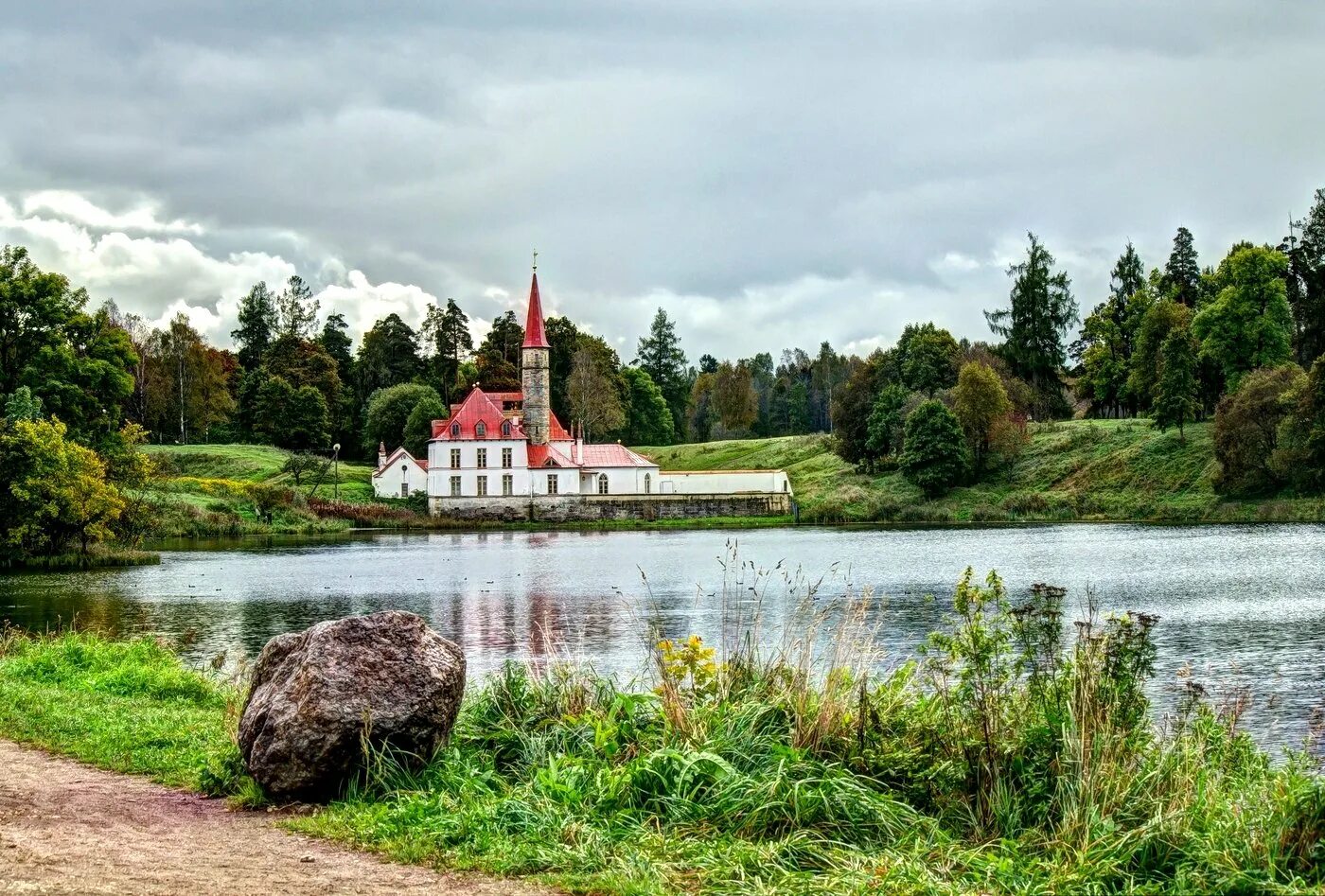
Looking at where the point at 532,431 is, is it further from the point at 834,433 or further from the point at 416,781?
the point at 416,781

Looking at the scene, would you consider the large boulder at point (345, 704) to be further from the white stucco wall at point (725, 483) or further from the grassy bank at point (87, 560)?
the white stucco wall at point (725, 483)

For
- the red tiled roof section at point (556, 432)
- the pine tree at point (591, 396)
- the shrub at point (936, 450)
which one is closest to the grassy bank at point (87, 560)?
the red tiled roof section at point (556, 432)

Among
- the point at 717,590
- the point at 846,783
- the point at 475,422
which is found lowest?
the point at 717,590

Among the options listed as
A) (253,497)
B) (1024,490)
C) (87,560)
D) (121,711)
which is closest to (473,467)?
(253,497)

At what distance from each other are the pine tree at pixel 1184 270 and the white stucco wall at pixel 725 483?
35.6m

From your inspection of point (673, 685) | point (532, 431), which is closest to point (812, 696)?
point (673, 685)

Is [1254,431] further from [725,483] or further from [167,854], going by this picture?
[167,854]

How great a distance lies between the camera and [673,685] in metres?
9.57

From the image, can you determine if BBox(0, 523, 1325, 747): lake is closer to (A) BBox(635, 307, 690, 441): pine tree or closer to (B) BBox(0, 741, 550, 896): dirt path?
(B) BBox(0, 741, 550, 896): dirt path

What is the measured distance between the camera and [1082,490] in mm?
68688

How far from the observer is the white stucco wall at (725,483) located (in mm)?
81000

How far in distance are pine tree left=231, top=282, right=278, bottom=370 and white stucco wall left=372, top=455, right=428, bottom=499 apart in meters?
45.8

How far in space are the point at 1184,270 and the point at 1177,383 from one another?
27495mm

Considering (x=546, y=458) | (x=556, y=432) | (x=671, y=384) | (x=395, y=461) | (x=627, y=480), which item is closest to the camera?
(x=546, y=458)
